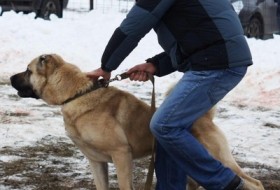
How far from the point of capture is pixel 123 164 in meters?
3.95

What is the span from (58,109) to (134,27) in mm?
4637

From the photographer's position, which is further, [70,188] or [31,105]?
[31,105]

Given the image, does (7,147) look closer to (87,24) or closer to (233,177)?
(233,177)

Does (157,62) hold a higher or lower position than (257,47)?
higher

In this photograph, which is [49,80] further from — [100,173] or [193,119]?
[193,119]

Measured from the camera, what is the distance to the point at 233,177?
362cm

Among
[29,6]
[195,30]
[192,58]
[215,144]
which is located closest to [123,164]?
[215,144]

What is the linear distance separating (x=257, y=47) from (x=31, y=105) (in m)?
6.52

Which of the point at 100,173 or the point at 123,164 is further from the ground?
the point at 123,164

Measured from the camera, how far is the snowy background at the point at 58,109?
567 centimetres

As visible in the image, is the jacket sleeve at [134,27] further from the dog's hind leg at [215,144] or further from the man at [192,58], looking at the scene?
the dog's hind leg at [215,144]

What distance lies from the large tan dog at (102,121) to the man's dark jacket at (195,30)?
0.59 metres

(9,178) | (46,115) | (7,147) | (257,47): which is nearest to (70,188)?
(9,178)

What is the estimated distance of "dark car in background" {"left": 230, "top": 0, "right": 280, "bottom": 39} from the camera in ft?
50.4
